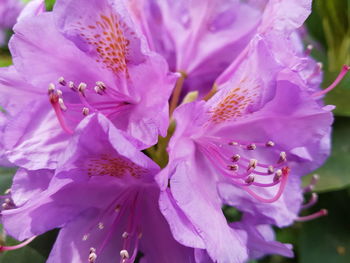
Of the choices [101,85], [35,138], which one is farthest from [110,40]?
[35,138]

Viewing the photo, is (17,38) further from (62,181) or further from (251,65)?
(251,65)

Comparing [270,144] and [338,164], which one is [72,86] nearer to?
[270,144]

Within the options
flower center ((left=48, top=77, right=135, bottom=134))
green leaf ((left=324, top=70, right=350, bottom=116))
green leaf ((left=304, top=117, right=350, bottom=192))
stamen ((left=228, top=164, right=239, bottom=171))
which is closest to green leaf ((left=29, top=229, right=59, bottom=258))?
flower center ((left=48, top=77, right=135, bottom=134))

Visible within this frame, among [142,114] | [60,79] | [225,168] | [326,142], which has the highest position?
[60,79]

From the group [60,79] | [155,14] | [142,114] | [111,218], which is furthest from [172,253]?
[155,14]

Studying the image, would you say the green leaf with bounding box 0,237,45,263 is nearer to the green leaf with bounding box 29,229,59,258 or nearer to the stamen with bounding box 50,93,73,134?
the green leaf with bounding box 29,229,59,258
